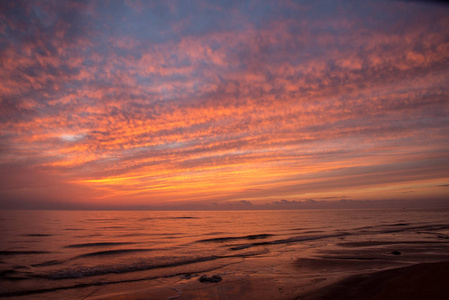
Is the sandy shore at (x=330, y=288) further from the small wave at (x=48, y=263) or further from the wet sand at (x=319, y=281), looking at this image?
the small wave at (x=48, y=263)

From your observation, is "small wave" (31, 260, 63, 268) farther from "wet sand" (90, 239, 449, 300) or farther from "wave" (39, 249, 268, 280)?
"wet sand" (90, 239, 449, 300)

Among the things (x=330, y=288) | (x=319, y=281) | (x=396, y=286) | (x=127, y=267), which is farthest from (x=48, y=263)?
(x=396, y=286)

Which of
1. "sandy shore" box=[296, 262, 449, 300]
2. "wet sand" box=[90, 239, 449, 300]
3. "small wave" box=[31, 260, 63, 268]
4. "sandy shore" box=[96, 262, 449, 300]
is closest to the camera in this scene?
"sandy shore" box=[296, 262, 449, 300]

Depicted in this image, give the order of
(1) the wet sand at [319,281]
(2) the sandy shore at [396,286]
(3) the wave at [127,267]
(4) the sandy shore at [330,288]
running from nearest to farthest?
(2) the sandy shore at [396,286], (4) the sandy shore at [330,288], (1) the wet sand at [319,281], (3) the wave at [127,267]

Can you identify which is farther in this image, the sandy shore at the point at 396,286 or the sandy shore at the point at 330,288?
the sandy shore at the point at 330,288

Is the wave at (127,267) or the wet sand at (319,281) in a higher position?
the wet sand at (319,281)

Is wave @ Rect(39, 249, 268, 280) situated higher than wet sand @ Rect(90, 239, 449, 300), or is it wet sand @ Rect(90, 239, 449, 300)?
wet sand @ Rect(90, 239, 449, 300)

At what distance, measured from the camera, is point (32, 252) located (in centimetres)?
1864

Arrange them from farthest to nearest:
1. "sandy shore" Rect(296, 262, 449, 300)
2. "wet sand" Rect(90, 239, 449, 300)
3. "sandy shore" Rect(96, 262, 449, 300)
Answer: "wet sand" Rect(90, 239, 449, 300), "sandy shore" Rect(96, 262, 449, 300), "sandy shore" Rect(296, 262, 449, 300)

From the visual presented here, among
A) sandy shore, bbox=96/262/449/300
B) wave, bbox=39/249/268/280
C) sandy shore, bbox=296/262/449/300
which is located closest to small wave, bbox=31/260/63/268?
wave, bbox=39/249/268/280

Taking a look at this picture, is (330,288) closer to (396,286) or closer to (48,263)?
(396,286)

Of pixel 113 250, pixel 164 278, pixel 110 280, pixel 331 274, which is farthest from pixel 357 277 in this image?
pixel 113 250

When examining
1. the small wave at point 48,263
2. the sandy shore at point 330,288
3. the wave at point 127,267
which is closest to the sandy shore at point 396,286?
the sandy shore at point 330,288

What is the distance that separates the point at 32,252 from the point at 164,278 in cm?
1335
